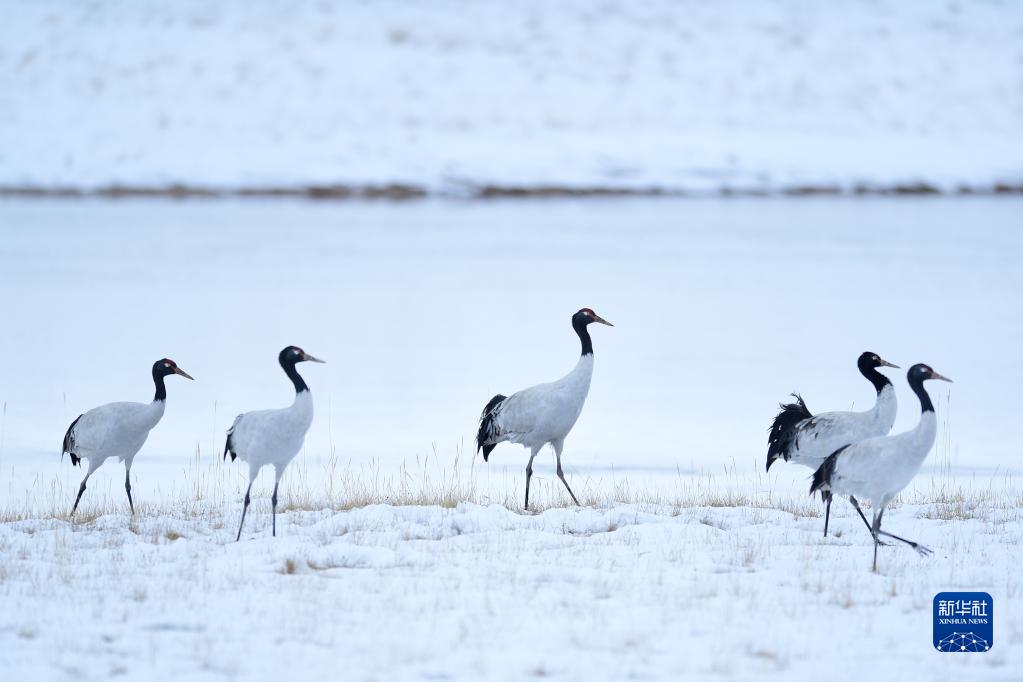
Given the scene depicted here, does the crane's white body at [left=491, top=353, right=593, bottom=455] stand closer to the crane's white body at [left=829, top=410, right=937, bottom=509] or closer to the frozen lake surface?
the frozen lake surface

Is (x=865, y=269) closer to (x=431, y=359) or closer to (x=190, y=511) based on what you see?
(x=431, y=359)

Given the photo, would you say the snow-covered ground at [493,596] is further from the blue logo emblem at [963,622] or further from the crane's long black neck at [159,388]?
the crane's long black neck at [159,388]

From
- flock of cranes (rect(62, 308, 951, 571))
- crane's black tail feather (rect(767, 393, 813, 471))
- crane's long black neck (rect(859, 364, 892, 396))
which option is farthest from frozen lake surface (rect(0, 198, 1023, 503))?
crane's long black neck (rect(859, 364, 892, 396))

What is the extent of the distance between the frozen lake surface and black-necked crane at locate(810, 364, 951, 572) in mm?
3581

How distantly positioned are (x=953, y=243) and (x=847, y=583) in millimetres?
28474

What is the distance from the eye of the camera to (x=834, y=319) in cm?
2328

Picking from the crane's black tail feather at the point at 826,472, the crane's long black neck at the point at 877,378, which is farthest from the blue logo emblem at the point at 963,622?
the crane's long black neck at the point at 877,378

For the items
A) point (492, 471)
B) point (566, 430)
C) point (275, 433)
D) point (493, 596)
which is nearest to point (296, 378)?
point (275, 433)

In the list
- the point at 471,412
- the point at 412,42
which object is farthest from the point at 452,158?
the point at 471,412

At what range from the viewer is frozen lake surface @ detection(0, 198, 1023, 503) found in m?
14.3

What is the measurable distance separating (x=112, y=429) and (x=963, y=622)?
18.9 ft

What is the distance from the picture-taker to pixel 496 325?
75.6 ft

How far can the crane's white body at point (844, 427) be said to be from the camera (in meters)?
9.09

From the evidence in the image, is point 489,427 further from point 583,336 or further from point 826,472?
point 826,472
